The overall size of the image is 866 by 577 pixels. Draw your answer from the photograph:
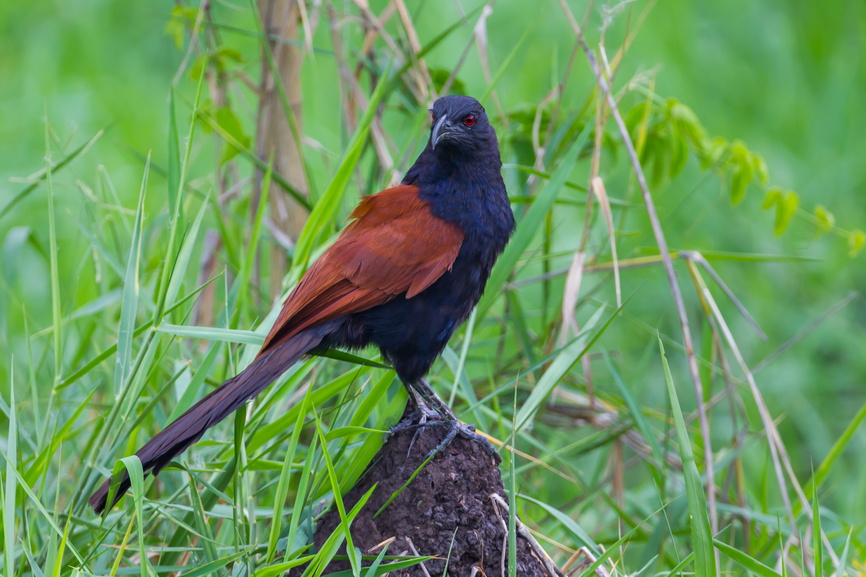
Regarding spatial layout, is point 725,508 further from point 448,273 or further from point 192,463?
point 192,463

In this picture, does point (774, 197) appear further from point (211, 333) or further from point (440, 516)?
point (211, 333)

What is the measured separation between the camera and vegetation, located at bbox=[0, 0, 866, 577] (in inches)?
72.7

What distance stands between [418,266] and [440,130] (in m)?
0.38

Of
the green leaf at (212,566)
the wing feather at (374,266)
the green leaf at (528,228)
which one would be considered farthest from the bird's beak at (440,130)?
the green leaf at (212,566)

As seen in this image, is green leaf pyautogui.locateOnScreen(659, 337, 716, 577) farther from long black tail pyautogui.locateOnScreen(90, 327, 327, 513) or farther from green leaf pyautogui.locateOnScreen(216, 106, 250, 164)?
green leaf pyautogui.locateOnScreen(216, 106, 250, 164)

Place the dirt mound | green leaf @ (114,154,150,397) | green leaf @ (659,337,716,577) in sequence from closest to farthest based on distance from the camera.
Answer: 1. green leaf @ (659,337,716,577)
2. the dirt mound
3. green leaf @ (114,154,150,397)

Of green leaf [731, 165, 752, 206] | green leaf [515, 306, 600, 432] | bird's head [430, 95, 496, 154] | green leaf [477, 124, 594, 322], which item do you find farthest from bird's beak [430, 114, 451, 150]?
green leaf [731, 165, 752, 206]

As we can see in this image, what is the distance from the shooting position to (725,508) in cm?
240

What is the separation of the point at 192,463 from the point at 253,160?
2.95 ft

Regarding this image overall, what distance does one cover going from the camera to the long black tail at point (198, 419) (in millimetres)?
1609

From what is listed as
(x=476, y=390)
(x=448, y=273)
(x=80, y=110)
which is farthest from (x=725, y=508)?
(x=80, y=110)

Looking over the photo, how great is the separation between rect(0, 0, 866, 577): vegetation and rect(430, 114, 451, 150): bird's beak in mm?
193

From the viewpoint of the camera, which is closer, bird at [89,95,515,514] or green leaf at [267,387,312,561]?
green leaf at [267,387,312,561]

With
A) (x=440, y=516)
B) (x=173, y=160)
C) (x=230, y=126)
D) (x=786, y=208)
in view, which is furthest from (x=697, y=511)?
(x=230, y=126)
